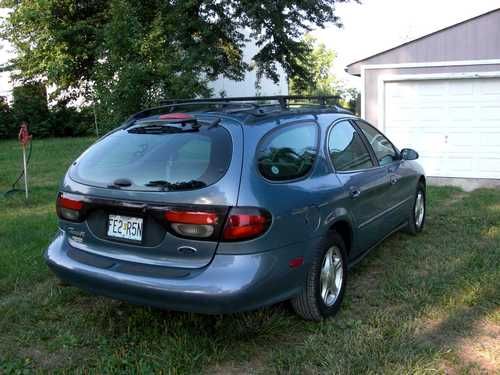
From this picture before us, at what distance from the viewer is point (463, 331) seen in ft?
12.0

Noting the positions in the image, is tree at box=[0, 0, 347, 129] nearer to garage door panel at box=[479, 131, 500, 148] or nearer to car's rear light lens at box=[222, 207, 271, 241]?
garage door panel at box=[479, 131, 500, 148]

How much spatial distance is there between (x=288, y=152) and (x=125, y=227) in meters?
1.22

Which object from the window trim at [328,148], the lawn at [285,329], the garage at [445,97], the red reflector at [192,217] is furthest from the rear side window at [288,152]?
the garage at [445,97]

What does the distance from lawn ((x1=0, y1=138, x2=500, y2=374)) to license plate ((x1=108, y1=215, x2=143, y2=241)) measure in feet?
2.43

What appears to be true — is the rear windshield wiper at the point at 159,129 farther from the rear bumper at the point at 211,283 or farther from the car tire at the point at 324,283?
the car tire at the point at 324,283

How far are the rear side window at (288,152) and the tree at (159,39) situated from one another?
8.77 metres

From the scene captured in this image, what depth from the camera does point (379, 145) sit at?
535 centimetres

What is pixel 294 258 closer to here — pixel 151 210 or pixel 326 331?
pixel 326 331

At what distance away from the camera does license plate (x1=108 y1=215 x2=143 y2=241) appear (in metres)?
3.30

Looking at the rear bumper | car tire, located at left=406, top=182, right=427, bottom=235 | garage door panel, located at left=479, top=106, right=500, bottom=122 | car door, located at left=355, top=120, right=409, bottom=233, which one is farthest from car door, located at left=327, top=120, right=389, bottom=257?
garage door panel, located at left=479, top=106, right=500, bottom=122

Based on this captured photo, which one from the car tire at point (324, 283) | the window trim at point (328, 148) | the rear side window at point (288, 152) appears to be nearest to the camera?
the rear side window at point (288, 152)

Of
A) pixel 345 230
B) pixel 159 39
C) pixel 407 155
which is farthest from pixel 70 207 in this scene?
pixel 159 39

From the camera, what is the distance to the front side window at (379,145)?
5.14 m

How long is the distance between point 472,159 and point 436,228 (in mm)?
5155
